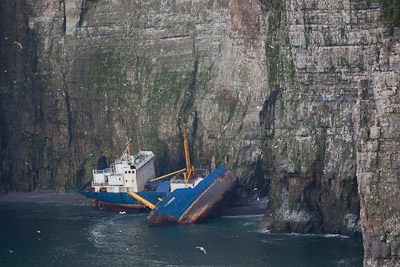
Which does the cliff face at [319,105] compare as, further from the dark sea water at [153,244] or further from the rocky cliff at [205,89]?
the dark sea water at [153,244]

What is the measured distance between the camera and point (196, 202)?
94.8m

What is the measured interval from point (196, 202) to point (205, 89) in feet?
51.6

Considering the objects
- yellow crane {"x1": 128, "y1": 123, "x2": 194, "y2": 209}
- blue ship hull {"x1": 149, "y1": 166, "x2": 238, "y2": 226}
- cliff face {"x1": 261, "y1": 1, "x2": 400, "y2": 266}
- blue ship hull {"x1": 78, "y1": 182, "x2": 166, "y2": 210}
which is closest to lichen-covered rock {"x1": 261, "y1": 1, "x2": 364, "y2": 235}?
cliff face {"x1": 261, "y1": 1, "x2": 400, "y2": 266}

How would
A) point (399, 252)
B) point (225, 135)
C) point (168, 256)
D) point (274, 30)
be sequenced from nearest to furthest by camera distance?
point (399, 252) → point (168, 256) → point (274, 30) → point (225, 135)

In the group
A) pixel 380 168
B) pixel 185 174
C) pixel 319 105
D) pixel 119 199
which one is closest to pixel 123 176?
pixel 119 199

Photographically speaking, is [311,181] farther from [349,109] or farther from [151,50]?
[151,50]

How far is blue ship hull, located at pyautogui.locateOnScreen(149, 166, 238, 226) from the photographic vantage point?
306 feet

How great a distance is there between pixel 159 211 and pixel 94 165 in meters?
20.2

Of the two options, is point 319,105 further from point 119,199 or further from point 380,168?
Result: point 119,199

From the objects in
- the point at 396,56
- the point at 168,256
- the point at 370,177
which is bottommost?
Result: the point at 168,256

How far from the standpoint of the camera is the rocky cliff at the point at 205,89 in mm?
85188

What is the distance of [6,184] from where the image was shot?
111 meters

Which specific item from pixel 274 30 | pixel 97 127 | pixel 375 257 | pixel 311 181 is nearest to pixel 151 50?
pixel 97 127

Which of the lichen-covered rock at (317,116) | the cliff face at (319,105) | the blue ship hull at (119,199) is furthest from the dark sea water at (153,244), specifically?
the cliff face at (319,105)
